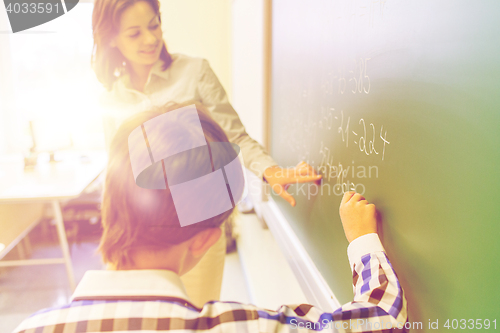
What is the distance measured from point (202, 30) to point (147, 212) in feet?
1.85

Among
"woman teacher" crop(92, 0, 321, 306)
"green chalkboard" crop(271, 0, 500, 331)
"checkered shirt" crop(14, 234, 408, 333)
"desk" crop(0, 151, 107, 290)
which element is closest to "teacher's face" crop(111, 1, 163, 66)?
"woman teacher" crop(92, 0, 321, 306)

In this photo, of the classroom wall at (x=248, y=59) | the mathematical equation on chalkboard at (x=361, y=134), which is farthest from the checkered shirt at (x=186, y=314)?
the classroom wall at (x=248, y=59)

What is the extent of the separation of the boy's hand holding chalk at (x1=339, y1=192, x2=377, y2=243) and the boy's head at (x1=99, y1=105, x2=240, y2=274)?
8.3 inches

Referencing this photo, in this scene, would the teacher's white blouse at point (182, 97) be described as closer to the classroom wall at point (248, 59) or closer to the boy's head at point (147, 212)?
the classroom wall at point (248, 59)

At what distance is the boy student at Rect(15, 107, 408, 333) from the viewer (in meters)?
Answer: 0.33

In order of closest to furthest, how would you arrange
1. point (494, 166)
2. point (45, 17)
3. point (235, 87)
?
point (494, 166) < point (45, 17) < point (235, 87)

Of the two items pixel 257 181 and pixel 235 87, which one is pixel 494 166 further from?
pixel 257 181

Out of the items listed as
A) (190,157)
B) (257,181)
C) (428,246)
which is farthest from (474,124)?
(257,181)

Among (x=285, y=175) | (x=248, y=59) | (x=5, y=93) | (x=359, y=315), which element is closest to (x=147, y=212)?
(x=359, y=315)

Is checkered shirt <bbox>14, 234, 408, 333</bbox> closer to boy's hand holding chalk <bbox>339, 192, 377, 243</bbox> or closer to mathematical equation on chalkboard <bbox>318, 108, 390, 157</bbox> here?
boy's hand holding chalk <bbox>339, 192, 377, 243</bbox>

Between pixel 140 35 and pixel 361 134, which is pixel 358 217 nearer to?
pixel 361 134

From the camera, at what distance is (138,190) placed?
0.41 meters

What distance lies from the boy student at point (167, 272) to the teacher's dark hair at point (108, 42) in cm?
33

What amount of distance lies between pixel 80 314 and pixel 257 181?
908 mm
